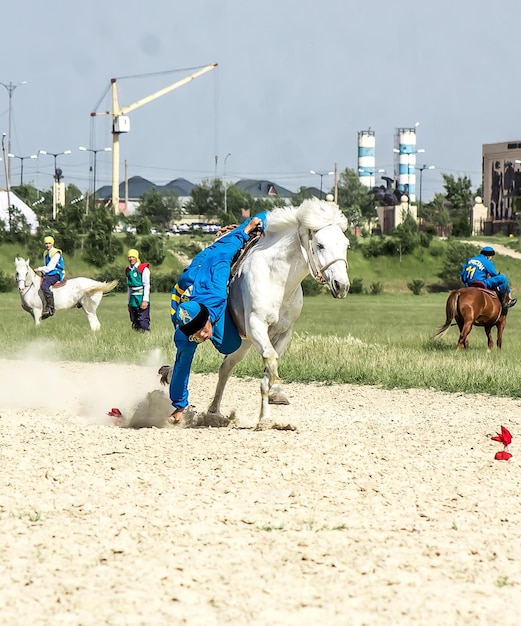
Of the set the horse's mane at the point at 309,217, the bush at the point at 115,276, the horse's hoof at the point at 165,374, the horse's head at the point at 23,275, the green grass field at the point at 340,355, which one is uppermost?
the horse's mane at the point at 309,217

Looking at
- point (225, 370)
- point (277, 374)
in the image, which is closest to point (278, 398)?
point (225, 370)

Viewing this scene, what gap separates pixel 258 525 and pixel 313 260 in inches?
150

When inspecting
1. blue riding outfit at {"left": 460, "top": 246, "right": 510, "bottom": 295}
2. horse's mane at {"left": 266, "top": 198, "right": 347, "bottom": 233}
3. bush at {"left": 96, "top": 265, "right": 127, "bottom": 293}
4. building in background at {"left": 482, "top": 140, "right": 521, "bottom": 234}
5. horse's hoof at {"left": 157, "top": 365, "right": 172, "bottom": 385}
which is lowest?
bush at {"left": 96, "top": 265, "right": 127, "bottom": 293}

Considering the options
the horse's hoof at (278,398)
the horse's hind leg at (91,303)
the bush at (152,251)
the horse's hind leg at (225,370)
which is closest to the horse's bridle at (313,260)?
the horse's hind leg at (225,370)

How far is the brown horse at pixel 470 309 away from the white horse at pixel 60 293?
27.6ft

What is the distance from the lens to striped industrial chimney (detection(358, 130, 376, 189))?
16675 centimetres

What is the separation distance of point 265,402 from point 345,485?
96.7 inches

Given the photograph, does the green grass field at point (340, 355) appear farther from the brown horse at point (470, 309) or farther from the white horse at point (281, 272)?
the white horse at point (281, 272)

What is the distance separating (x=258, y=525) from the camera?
6301mm

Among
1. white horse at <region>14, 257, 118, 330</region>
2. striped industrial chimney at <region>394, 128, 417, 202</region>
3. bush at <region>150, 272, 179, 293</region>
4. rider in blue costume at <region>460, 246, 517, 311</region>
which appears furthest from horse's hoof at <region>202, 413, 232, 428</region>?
striped industrial chimney at <region>394, 128, 417, 202</region>

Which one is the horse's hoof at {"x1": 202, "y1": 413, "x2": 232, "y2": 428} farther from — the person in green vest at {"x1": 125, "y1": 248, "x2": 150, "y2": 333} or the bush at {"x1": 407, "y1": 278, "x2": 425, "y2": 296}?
the bush at {"x1": 407, "y1": 278, "x2": 425, "y2": 296}

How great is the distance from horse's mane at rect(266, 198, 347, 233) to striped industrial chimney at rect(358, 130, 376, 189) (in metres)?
157

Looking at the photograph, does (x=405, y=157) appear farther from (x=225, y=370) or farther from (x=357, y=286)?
(x=225, y=370)

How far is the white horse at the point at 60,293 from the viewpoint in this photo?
83.5 ft
